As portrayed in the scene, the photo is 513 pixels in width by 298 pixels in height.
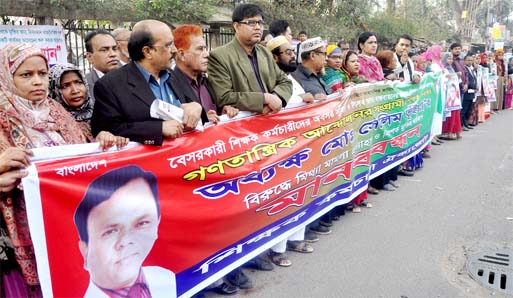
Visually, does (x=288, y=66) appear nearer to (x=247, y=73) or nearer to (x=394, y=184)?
(x=247, y=73)

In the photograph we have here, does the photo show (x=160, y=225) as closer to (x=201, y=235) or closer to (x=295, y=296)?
(x=201, y=235)

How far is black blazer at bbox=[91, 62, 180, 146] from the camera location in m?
2.65

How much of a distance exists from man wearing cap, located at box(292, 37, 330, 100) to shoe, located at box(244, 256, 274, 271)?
5.60ft

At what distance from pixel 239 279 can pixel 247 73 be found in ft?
5.38

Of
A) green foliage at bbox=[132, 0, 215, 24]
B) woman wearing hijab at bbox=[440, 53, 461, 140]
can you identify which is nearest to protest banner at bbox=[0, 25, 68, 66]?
green foliage at bbox=[132, 0, 215, 24]

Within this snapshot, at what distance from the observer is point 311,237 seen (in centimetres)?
435

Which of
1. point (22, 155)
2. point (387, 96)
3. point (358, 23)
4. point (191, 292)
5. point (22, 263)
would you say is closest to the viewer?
point (22, 155)

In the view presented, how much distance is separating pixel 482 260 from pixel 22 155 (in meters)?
3.62

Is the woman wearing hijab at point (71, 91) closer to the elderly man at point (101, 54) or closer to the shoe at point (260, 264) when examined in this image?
the elderly man at point (101, 54)

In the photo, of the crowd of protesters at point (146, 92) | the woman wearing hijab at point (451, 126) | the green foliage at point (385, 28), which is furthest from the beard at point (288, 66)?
the green foliage at point (385, 28)

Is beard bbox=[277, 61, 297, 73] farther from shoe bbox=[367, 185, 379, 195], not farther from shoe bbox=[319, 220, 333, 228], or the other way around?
shoe bbox=[367, 185, 379, 195]

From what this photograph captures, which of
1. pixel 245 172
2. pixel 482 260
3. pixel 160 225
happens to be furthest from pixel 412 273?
pixel 160 225

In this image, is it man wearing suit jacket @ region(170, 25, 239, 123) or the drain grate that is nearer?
man wearing suit jacket @ region(170, 25, 239, 123)

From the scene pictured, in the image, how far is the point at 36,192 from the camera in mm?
2082
